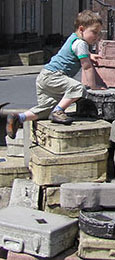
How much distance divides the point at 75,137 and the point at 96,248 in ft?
3.43

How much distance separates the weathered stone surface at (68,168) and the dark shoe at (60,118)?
0.37 meters

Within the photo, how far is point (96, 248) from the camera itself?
489 centimetres

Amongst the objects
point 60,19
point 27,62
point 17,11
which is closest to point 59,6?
point 60,19

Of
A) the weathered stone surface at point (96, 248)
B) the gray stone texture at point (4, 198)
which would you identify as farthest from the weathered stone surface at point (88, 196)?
the gray stone texture at point (4, 198)

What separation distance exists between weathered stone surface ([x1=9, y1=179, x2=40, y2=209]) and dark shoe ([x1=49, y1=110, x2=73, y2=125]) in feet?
1.92

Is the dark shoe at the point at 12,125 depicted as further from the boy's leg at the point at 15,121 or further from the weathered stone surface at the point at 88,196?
the weathered stone surface at the point at 88,196

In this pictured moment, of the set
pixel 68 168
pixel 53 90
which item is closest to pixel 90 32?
pixel 53 90

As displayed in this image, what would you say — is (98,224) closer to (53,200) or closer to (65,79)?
(53,200)

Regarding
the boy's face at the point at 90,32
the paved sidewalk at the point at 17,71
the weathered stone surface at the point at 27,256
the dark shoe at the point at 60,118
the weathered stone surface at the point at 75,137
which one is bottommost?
the paved sidewalk at the point at 17,71

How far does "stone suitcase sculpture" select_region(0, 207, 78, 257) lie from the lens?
4867 mm

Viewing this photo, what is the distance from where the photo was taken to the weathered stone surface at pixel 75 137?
553cm

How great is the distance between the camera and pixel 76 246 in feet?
16.9

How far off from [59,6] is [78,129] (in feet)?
85.2

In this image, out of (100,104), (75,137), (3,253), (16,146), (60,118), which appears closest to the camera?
(3,253)
